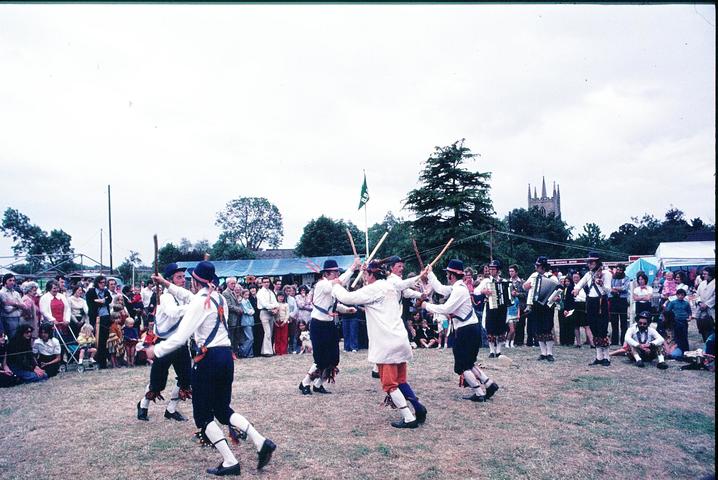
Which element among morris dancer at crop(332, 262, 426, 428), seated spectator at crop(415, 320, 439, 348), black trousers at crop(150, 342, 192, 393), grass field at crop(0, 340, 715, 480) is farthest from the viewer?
seated spectator at crop(415, 320, 439, 348)

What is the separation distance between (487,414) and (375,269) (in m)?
2.60

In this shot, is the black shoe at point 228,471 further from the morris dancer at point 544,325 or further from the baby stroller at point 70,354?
the morris dancer at point 544,325

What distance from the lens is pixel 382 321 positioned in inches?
Result: 267

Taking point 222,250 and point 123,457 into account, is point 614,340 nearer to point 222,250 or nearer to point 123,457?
point 123,457

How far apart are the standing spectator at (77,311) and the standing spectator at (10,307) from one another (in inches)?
73.4

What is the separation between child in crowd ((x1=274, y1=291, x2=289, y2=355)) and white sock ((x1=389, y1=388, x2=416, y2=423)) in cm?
771

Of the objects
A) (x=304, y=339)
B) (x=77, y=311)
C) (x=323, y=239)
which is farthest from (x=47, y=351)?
(x=323, y=239)

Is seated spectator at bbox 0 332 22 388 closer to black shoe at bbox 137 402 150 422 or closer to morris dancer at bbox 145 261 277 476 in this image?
black shoe at bbox 137 402 150 422

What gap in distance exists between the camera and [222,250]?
59.8 metres

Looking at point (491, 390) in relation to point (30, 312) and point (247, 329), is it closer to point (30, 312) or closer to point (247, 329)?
point (247, 329)

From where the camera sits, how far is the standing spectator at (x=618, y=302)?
44.9 ft

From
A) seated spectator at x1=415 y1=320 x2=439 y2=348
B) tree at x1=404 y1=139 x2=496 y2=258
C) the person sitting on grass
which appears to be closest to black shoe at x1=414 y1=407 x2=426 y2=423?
the person sitting on grass

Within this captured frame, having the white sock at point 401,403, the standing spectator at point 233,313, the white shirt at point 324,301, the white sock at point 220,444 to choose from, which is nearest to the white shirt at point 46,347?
the standing spectator at point 233,313

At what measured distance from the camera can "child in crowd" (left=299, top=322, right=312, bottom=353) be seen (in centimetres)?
1406
